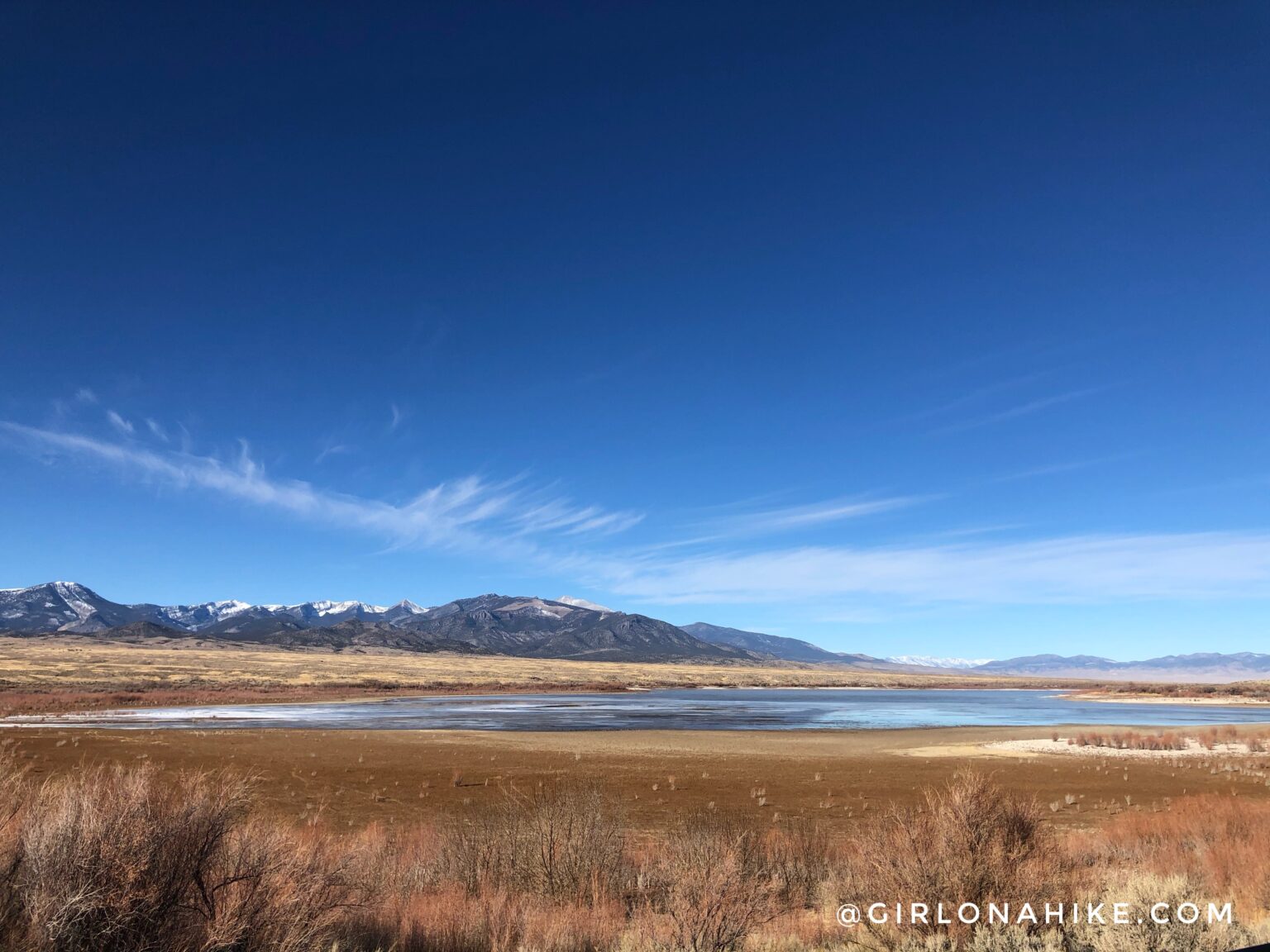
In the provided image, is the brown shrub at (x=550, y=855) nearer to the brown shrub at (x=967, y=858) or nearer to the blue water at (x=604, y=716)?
the brown shrub at (x=967, y=858)

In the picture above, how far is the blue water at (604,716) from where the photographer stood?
48.7 metres

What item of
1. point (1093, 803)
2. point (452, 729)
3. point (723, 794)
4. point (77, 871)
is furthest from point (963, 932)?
point (452, 729)

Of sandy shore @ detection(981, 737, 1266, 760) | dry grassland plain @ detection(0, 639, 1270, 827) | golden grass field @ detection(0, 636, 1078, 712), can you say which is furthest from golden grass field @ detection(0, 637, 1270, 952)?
golden grass field @ detection(0, 636, 1078, 712)

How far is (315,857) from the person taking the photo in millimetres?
8781

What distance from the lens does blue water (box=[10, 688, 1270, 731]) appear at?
4869 centimetres

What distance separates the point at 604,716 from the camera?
62156 millimetres

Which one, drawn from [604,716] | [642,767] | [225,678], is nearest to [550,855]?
[642,767]

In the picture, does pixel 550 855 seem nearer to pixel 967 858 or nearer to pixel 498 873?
pixel 498 873

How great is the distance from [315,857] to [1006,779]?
26.0 metres

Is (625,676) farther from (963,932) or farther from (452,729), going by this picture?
(963,932)

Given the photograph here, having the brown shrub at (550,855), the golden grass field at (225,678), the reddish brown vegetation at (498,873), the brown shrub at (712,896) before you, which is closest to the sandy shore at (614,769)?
the brown shrub at (550,855)

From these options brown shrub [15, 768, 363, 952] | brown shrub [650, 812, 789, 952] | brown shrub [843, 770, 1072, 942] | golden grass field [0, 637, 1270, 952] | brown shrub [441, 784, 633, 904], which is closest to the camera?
brown shrub [15, 768, 363, 952]

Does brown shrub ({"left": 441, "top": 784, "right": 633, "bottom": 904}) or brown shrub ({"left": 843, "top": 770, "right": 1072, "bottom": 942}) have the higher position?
brown shrub ({"left": 843, "top": 770, "right": 1072, "bottom": 942})

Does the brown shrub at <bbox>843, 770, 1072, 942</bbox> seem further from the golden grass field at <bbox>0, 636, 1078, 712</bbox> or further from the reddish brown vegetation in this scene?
the golden grass field at <bbox>0, 636, 1078, 712</bbox>
